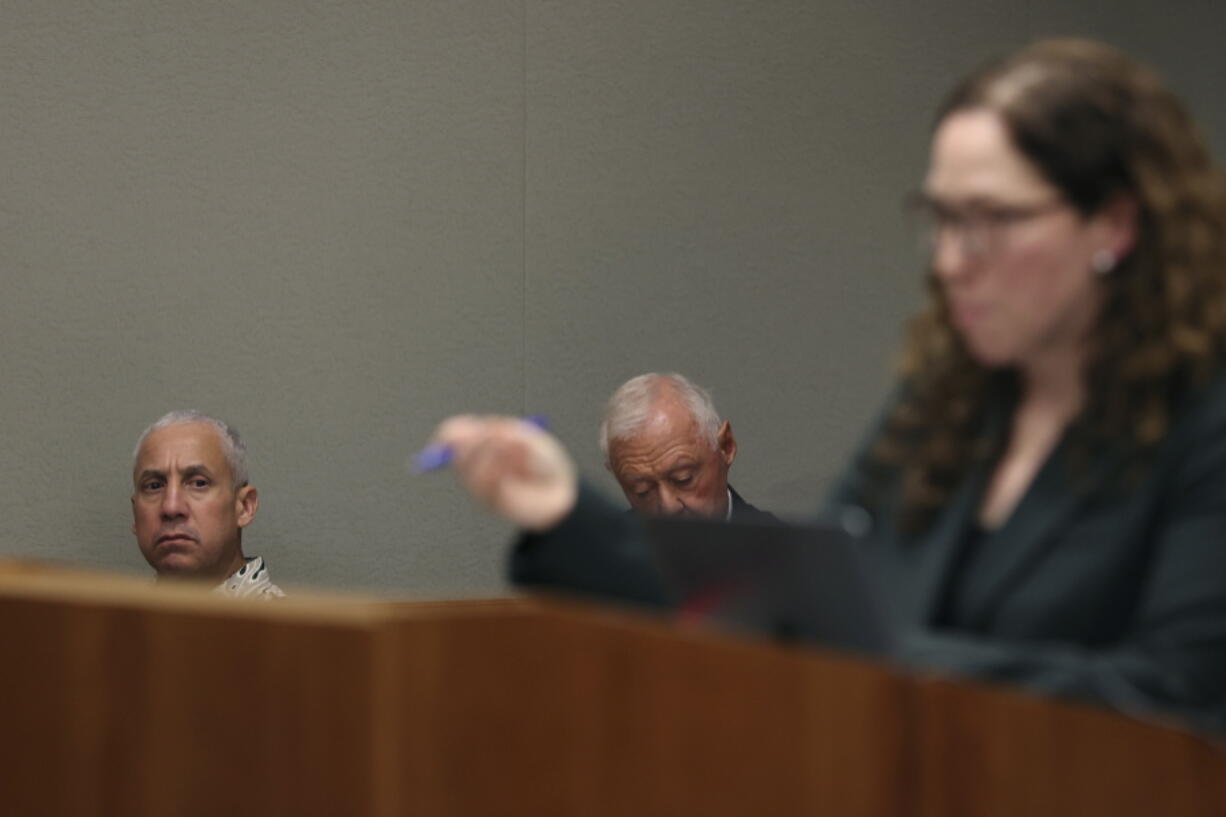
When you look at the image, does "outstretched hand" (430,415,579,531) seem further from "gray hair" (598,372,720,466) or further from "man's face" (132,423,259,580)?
"gray hair" (598,372,720,466)

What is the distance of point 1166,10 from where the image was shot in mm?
5828

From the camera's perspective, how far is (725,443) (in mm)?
4977

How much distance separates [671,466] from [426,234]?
95 centimetres

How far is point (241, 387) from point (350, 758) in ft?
12.3

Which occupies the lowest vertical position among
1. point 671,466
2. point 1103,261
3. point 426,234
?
point 671,466

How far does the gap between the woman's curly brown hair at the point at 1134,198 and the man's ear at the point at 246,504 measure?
3.24 m

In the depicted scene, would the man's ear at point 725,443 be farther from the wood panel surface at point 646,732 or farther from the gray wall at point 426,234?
the wood panel surface at point 646,732

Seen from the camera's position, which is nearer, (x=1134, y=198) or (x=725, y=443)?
(x=1134, y=198)

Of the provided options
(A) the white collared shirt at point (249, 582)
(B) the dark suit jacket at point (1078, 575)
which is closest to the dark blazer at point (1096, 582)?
(B) the dark suit jacket at point (1078, 575)

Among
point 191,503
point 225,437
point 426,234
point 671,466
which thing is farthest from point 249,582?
point 426,234

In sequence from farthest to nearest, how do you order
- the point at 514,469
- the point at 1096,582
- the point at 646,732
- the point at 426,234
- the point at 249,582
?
the point at 426,234
the point at 249,582
the point at 514,469
the point at 1096,582
the point at 646,732

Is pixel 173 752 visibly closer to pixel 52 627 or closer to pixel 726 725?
pixel 52 627

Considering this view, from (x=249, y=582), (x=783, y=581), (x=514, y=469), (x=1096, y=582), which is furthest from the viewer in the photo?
(x=249, y=582)

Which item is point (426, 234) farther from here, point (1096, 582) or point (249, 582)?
point (1096, 582)
